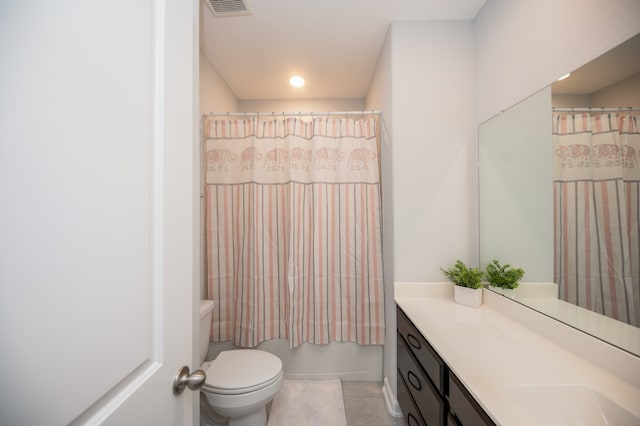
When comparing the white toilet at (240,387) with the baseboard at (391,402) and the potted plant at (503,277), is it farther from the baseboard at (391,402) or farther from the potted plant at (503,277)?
the potted plant at (503,277)

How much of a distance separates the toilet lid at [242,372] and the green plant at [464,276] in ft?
3.80

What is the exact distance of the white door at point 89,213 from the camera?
328mm

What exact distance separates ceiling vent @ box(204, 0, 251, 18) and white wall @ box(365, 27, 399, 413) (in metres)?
0.97

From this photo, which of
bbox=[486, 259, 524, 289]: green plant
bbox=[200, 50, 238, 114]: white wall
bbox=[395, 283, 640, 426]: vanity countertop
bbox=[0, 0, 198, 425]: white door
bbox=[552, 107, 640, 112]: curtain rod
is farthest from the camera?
bbox=[200, 50, 238, 114]: white wall

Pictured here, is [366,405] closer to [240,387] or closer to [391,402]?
[391,402]

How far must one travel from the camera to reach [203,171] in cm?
196

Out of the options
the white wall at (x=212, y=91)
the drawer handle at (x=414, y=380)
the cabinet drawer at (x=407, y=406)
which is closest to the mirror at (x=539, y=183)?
the drawer handle at (x=414, y=380)

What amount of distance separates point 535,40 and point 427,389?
1673mm

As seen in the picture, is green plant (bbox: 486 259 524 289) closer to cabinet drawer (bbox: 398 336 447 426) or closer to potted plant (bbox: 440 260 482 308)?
potted plant (bbox: 440 260 482 308)

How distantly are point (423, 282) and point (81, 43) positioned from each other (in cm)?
177

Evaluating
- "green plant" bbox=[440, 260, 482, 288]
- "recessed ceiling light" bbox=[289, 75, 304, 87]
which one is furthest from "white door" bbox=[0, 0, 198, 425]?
"recessed ceiling light" bbox=[289, 75, 304, 87]

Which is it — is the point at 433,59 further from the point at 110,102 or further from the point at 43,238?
the point at 43,238

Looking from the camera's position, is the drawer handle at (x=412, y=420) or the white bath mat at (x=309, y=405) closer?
the drawer handle at (x=412, y=420)

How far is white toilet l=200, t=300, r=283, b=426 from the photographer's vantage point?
1.27 metres
